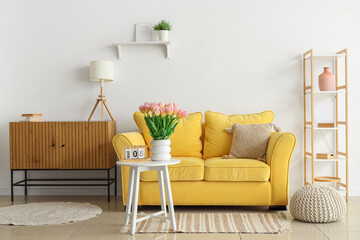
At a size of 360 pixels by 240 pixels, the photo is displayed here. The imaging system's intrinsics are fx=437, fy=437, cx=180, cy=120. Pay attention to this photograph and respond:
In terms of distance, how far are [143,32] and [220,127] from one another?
4.56 ft

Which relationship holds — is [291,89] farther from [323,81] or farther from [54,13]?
[54,13]

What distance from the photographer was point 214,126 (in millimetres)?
4480

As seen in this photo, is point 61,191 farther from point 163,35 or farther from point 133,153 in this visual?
point 163,35

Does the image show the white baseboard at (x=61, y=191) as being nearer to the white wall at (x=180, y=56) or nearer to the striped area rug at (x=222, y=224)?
the white wall at (x=180, y=56)

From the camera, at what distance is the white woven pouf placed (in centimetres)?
344

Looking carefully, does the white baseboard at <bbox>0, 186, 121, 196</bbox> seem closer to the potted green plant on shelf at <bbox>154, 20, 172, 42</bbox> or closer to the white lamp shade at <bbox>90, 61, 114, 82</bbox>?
the white lamp shade at <bbox>90, 61, 114, 82</bbox>

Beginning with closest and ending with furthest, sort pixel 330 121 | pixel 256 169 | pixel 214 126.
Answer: pixel 256 169 → pixel 214 126 → pixel 330 121

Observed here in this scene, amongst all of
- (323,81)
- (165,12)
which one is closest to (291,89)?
(323,81)

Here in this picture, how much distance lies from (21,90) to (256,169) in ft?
9.34

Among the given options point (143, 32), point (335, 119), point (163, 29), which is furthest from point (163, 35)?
point (335, 119)

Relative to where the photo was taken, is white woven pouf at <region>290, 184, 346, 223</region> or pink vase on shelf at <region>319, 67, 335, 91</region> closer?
white woven pouf at <region>290, 184, 346, 223</region>

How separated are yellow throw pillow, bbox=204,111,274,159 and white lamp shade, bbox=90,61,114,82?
1.14 meters

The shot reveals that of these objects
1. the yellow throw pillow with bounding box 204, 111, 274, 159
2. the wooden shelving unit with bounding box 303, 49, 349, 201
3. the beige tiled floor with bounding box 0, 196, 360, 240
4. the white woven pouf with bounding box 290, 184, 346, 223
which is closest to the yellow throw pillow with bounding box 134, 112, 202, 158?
the yellow throw pillow with bounding box 204, 111, 274, 159

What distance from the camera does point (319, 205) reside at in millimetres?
3447
